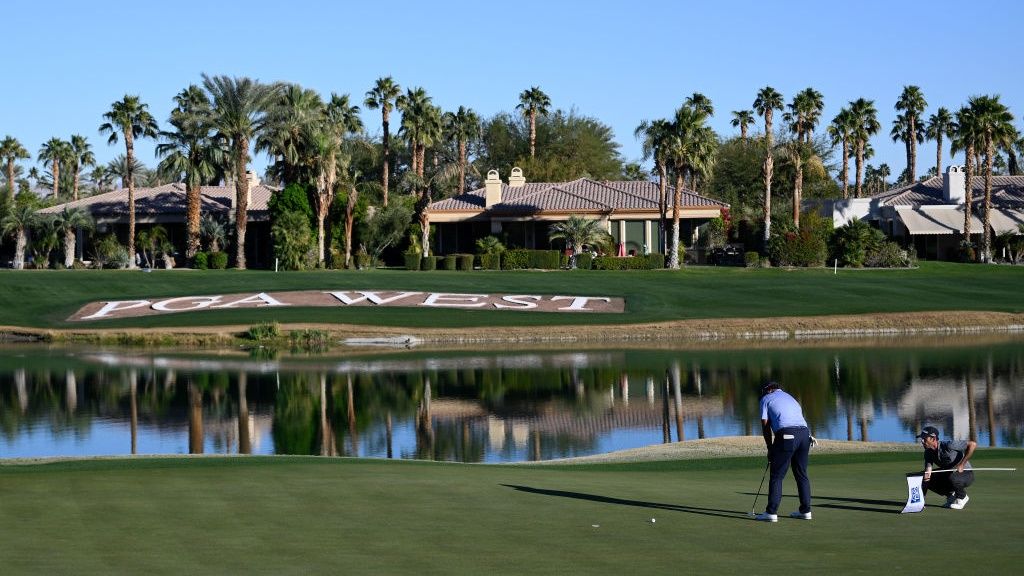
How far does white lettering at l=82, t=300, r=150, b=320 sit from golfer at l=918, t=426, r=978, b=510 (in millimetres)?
44441

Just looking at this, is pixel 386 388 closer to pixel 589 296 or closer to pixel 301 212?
pixel 589 296

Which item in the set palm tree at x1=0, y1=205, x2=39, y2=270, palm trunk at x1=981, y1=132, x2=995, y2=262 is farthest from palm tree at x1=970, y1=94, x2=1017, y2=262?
palm tree at x1=0, y1=205, x2=39, y2=270

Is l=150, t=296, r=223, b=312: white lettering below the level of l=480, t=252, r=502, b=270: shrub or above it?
below

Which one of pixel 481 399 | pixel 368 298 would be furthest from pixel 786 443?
pixel 368 298

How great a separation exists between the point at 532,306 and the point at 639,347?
819cm

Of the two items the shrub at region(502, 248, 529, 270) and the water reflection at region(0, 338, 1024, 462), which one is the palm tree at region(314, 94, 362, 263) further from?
the water reflection at region(0, 338, 1024, 462)

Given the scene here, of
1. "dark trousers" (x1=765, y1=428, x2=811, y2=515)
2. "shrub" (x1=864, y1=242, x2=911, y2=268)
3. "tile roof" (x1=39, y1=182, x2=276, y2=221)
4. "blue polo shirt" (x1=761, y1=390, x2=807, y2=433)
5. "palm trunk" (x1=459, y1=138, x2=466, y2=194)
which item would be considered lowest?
"dark trousers" (x1=765, y1=428, x2=811, y2=515)

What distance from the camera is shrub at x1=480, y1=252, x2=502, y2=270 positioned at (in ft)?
247

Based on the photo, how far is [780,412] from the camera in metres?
13.9

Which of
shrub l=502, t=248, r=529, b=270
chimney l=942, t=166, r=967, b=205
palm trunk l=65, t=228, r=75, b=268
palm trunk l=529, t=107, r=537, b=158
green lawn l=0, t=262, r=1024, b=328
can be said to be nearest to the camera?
green lawn l=0, t=262, r=1024, b=328

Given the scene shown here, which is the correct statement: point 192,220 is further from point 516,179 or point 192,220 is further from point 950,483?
point 950,483

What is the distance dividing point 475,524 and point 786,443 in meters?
3.50

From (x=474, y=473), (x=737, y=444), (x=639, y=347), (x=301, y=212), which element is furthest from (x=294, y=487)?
(x=301, y=212)

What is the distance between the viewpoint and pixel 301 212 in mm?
73812
